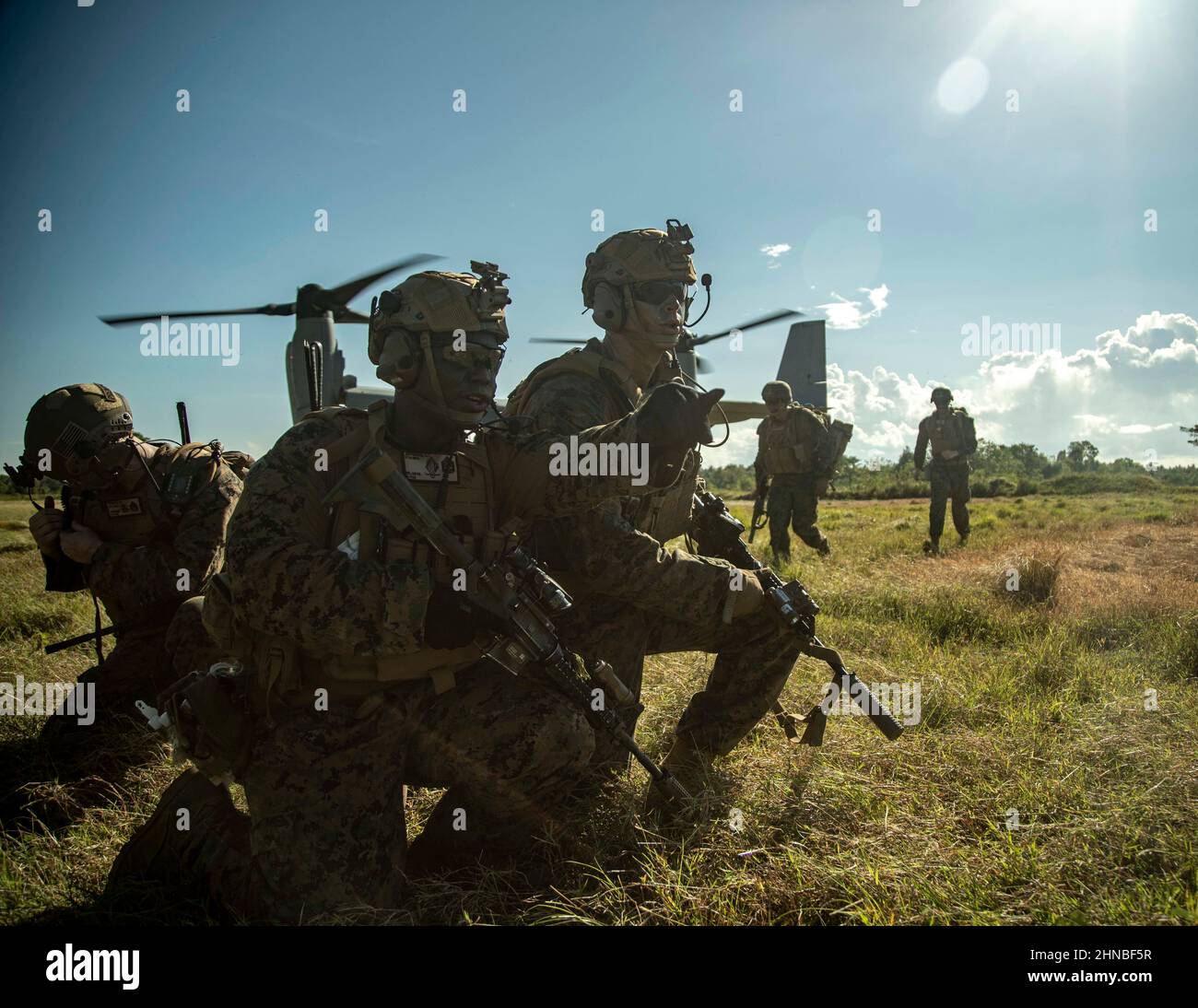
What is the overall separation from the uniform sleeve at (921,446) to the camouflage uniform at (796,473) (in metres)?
2.78

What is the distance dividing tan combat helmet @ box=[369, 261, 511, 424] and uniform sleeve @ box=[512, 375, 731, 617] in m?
0.46

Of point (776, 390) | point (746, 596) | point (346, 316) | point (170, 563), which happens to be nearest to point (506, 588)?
point (746, 596)

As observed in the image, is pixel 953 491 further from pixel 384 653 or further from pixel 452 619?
pixel 384 653

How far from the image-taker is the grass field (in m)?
2.23

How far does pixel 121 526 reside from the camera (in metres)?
4.11

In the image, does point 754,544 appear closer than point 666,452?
No

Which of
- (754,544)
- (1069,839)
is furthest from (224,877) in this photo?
(754,544)

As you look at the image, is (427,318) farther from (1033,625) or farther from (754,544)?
(754,544)

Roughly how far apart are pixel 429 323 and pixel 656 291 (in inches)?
50.9

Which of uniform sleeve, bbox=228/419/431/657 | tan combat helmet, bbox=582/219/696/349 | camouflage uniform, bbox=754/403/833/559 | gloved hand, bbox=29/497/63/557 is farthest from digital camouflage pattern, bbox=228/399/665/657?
camouflage uniform, bbox=754/403/833/559

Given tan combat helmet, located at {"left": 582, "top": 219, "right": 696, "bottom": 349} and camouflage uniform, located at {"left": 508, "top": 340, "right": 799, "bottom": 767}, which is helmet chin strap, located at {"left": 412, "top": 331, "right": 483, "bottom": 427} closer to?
camouflage uniform, located at {"left": 508, "top": 340, "right": 799, "bottom": 767}

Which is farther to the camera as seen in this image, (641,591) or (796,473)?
(796,473)

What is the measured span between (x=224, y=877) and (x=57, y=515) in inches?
101

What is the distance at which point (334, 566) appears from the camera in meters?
2.35
